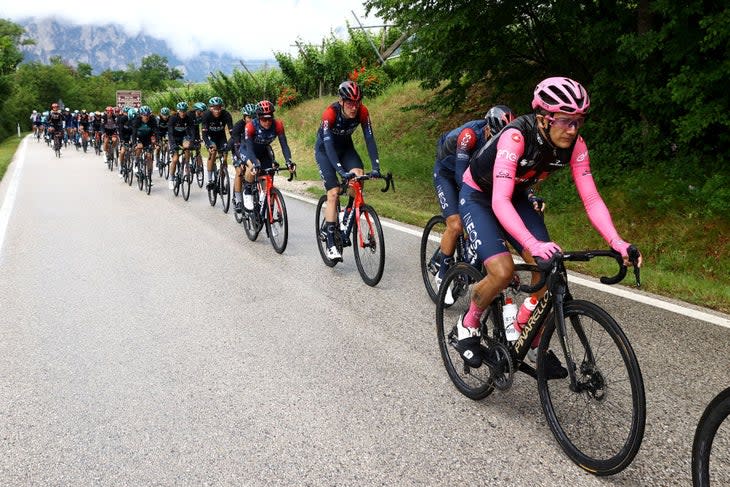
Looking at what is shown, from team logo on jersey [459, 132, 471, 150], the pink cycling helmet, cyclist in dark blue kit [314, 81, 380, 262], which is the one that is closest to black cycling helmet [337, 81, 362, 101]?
cyclist in dark blue kit [314, 81, 380, 262]

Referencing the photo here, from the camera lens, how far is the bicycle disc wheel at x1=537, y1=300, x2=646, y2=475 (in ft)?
9.23

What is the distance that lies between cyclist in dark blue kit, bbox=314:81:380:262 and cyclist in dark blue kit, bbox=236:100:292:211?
1351mm

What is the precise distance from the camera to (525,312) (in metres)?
3.63

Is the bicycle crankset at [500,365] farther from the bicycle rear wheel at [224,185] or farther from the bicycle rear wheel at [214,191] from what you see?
the bicycle rear wheel at [214,191]

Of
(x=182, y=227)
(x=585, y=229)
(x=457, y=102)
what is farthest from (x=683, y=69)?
(x=182, y=227)

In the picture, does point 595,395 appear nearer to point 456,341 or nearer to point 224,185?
point 456,341

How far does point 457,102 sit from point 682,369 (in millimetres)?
9231

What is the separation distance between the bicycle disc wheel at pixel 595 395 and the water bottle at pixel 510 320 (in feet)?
1.05

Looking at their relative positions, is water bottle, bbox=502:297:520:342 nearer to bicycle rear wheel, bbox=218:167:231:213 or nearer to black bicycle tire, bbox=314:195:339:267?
black bicycle tire, bbox=314:195:339:267

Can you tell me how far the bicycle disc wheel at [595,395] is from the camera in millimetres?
2814

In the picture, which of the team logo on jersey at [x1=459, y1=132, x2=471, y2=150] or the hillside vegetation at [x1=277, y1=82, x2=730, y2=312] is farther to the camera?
the hillside vegetation at [x1=277, y1=82, x2=730, y2=312]

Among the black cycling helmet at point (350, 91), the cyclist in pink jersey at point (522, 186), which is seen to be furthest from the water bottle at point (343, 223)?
the cyclist in pink jersey at point (522, 186)

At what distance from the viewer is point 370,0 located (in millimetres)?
10953

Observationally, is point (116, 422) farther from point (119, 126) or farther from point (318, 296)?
point (119, 126)
